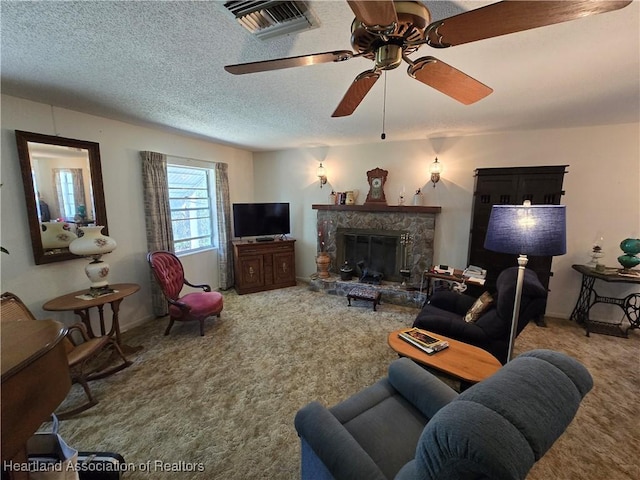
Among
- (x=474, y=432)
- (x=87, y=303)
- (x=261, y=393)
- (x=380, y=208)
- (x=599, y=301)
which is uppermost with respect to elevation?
(x=380, y=208)

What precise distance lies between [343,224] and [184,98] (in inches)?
115

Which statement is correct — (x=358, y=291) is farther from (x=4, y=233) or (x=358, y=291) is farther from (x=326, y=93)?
(x=4, y=233)

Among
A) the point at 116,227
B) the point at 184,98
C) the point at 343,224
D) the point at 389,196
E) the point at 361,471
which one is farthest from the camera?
the point at 343,224

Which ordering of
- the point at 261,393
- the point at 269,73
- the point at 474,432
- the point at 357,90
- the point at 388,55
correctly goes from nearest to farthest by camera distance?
the point at 474,432 → the point at 388,55 → the point at 357,90 → the point at 269,73 → the point at 261,393

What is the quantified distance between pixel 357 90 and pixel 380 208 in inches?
108

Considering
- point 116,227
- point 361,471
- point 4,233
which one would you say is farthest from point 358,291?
point 4,233

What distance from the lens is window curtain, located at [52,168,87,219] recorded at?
252 cm

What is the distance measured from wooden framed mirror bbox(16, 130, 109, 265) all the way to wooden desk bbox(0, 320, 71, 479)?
1742mm

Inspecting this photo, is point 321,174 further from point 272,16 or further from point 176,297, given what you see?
point 272,16

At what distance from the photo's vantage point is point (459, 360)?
185 centimetres

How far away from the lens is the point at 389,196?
4.23 metres

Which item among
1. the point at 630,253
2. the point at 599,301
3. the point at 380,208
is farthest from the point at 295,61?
the point at 599,301

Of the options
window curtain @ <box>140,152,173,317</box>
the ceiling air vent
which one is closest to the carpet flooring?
window curtain @ <box>140,152,173,317</box>

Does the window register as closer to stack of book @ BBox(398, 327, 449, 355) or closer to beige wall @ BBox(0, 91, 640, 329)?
beige wall @ BBox(0, 91, 640, 329)
